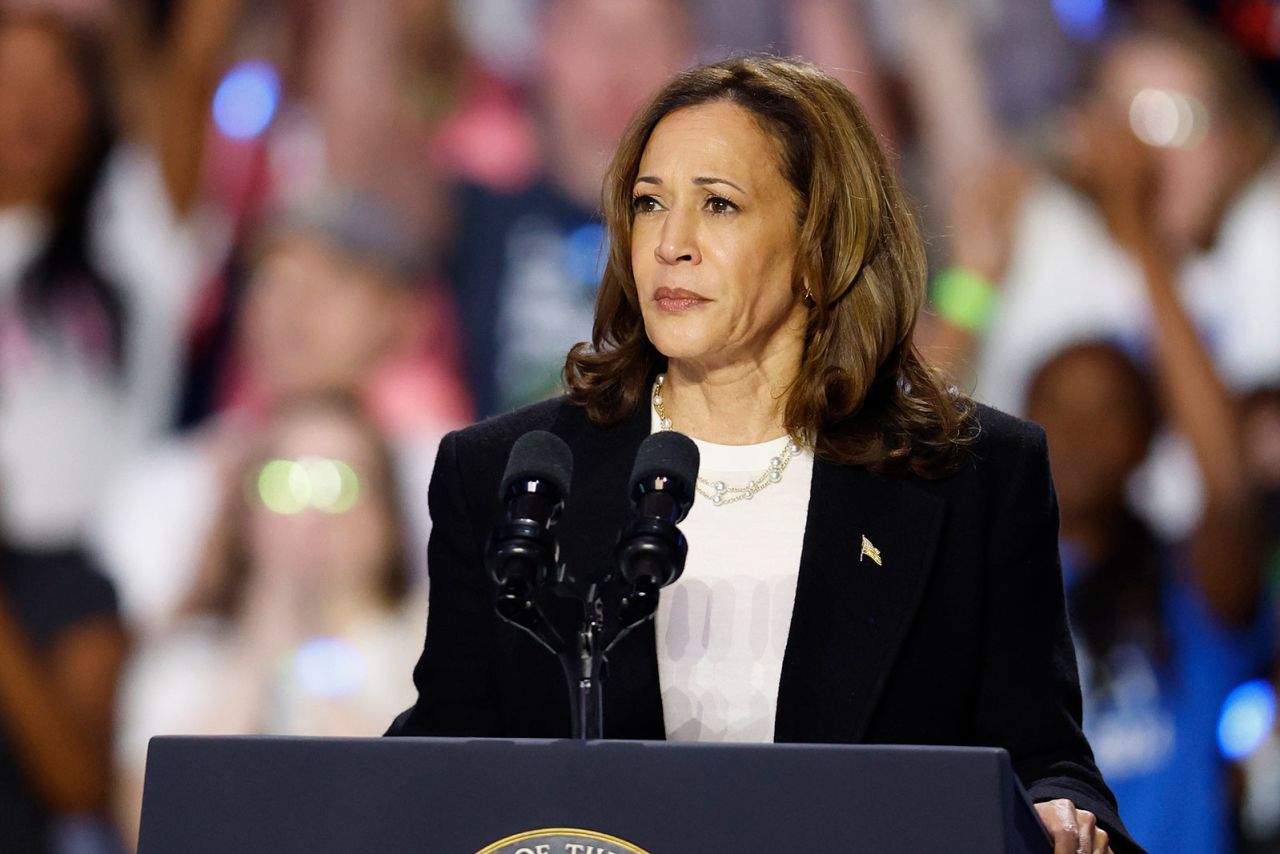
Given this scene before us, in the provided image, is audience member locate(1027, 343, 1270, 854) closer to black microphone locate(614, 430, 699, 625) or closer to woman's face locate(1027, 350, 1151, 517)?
woman's face locate(1027, 350, 1151, 517)

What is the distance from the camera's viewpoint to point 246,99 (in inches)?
189

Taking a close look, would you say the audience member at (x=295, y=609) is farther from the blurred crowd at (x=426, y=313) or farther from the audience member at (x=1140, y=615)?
the audience member at (x=1140, y=615)

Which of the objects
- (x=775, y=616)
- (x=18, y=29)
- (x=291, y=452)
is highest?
(x=18, y=29)

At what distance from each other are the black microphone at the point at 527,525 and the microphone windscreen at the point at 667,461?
0.24ft

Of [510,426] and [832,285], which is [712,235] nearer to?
[832,285]

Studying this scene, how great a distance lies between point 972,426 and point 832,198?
381 millimetres

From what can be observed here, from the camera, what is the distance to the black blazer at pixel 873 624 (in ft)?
6.84

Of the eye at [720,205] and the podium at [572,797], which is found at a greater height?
the eye at [720,205]

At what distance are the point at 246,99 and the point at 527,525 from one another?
3560 millimetres

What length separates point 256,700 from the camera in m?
4.48

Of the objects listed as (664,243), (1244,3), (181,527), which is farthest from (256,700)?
(1244,3)

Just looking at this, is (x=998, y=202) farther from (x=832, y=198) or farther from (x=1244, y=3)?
(x=832, y=198)

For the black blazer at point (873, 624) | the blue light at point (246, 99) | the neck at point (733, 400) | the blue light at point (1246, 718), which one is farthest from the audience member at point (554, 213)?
the black blazer at point (873, 624)

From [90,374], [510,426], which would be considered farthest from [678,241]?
[90,374]
